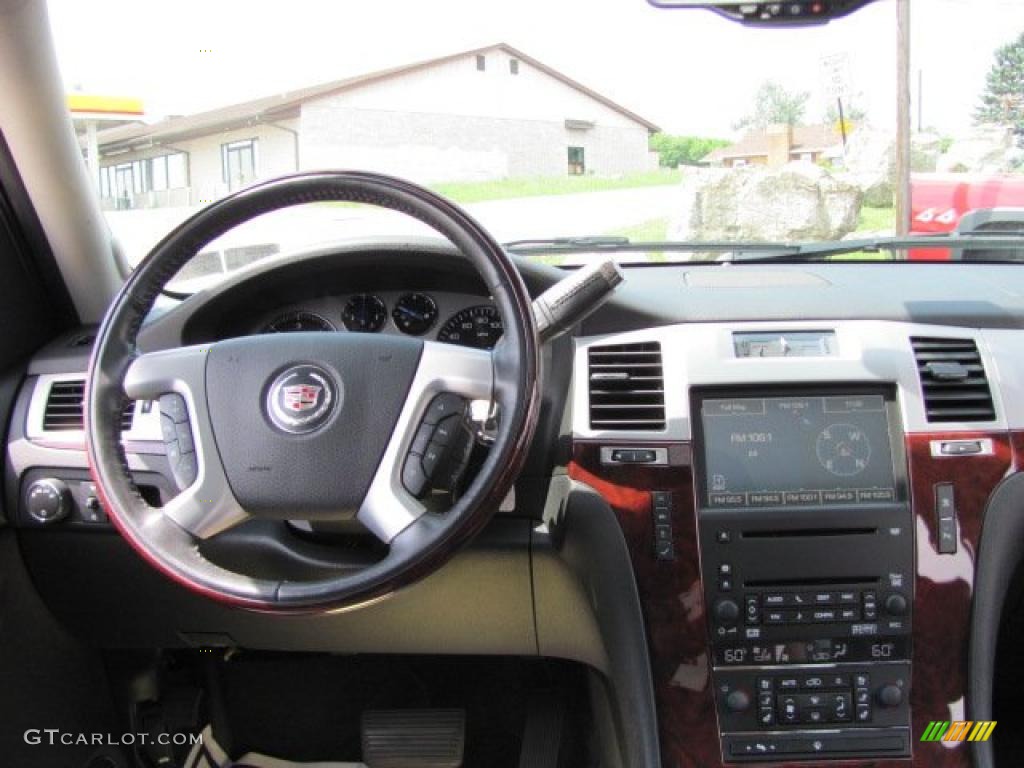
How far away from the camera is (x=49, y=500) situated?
8.64ft

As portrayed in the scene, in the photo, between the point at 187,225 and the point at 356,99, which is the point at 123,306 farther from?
the point at 356,99

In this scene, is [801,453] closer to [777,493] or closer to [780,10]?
[777,493]

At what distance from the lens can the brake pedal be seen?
9.87 feet

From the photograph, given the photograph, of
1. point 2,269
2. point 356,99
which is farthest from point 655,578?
point 2,269

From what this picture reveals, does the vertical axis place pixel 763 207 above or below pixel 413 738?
above

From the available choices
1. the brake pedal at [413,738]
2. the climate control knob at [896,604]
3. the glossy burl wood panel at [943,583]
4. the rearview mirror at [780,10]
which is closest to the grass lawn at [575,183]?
the rearview mirror at [780,10]

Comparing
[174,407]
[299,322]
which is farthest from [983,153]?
[174,407]

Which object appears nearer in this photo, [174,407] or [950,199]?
[174,407]

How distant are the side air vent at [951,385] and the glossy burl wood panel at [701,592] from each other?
53 millimetres

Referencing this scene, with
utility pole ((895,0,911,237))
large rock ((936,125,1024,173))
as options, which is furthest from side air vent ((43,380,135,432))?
large rock ((936,125,1024,173))

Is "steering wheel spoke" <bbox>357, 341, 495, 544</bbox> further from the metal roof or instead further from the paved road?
the metal roof

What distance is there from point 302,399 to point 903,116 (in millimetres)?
2403

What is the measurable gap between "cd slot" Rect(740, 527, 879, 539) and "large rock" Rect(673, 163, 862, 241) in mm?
885

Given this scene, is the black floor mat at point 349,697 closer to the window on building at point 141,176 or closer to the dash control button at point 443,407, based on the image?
the window on building at point 141,176
